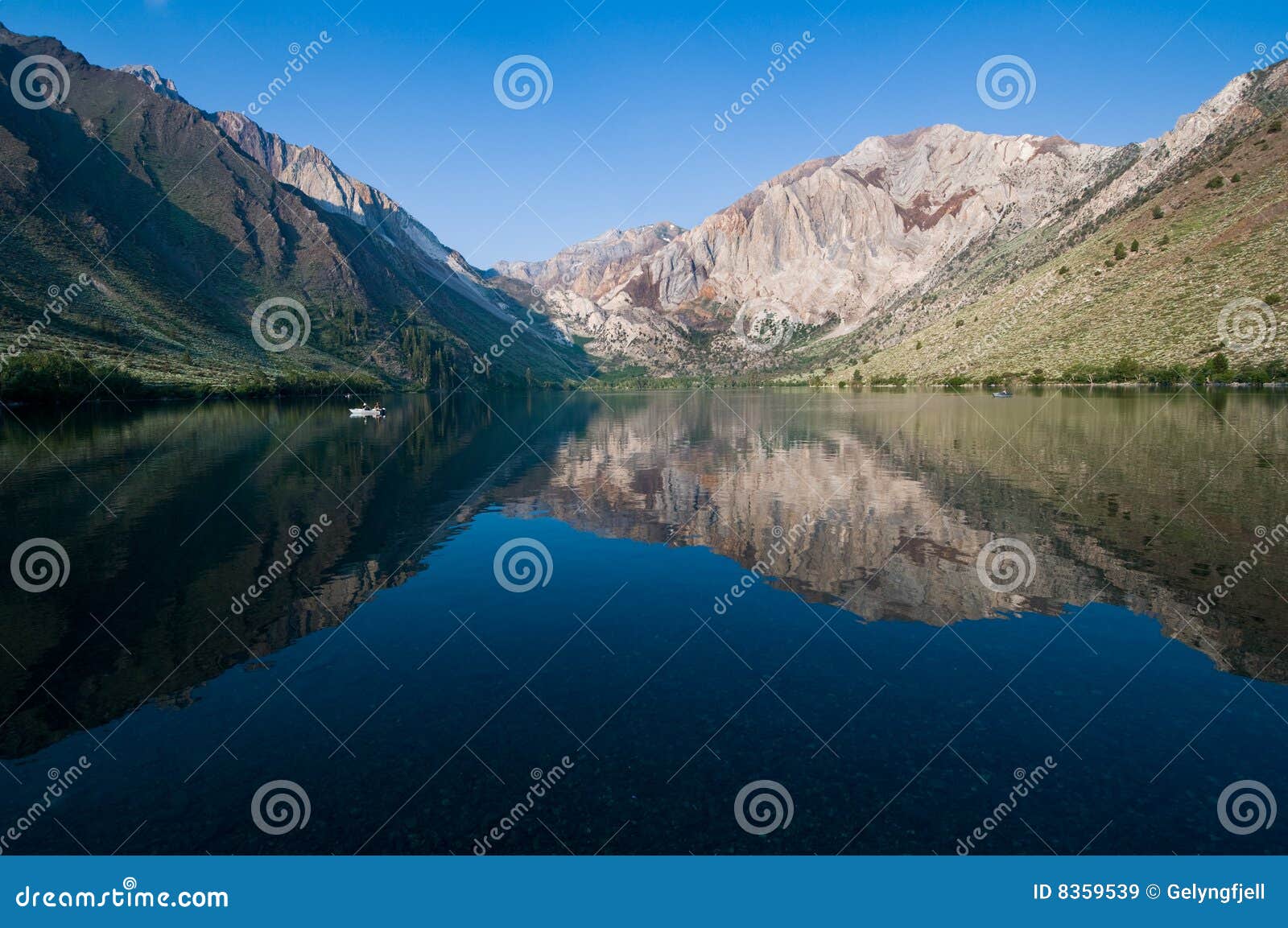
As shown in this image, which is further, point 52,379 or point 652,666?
point 52,379

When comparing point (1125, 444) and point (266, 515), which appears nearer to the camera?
point (266, 515)

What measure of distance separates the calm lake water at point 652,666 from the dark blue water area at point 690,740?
7 cm

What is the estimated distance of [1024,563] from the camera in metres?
25.4

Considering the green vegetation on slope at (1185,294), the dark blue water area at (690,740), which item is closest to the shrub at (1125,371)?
the green vegetation on slope at (1185,294)

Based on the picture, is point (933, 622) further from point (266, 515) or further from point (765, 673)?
point (266, 515)

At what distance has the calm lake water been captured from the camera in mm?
A: 11273

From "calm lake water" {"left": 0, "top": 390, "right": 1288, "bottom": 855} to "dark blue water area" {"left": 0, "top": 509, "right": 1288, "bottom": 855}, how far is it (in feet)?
0.24

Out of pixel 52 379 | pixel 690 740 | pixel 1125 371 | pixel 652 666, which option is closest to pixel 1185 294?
pixel 1125 371

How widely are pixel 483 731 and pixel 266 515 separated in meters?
27.6

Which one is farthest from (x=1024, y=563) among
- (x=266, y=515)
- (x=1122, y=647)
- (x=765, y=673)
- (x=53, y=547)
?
(x=53, y=547)

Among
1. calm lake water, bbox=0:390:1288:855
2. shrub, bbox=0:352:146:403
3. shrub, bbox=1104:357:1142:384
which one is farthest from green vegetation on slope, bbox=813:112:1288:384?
shrub, bbox=0:352:146:403

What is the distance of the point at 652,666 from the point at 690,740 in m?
4.03

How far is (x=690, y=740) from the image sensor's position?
13.8m

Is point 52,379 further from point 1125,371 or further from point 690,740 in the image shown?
point 1125,371
